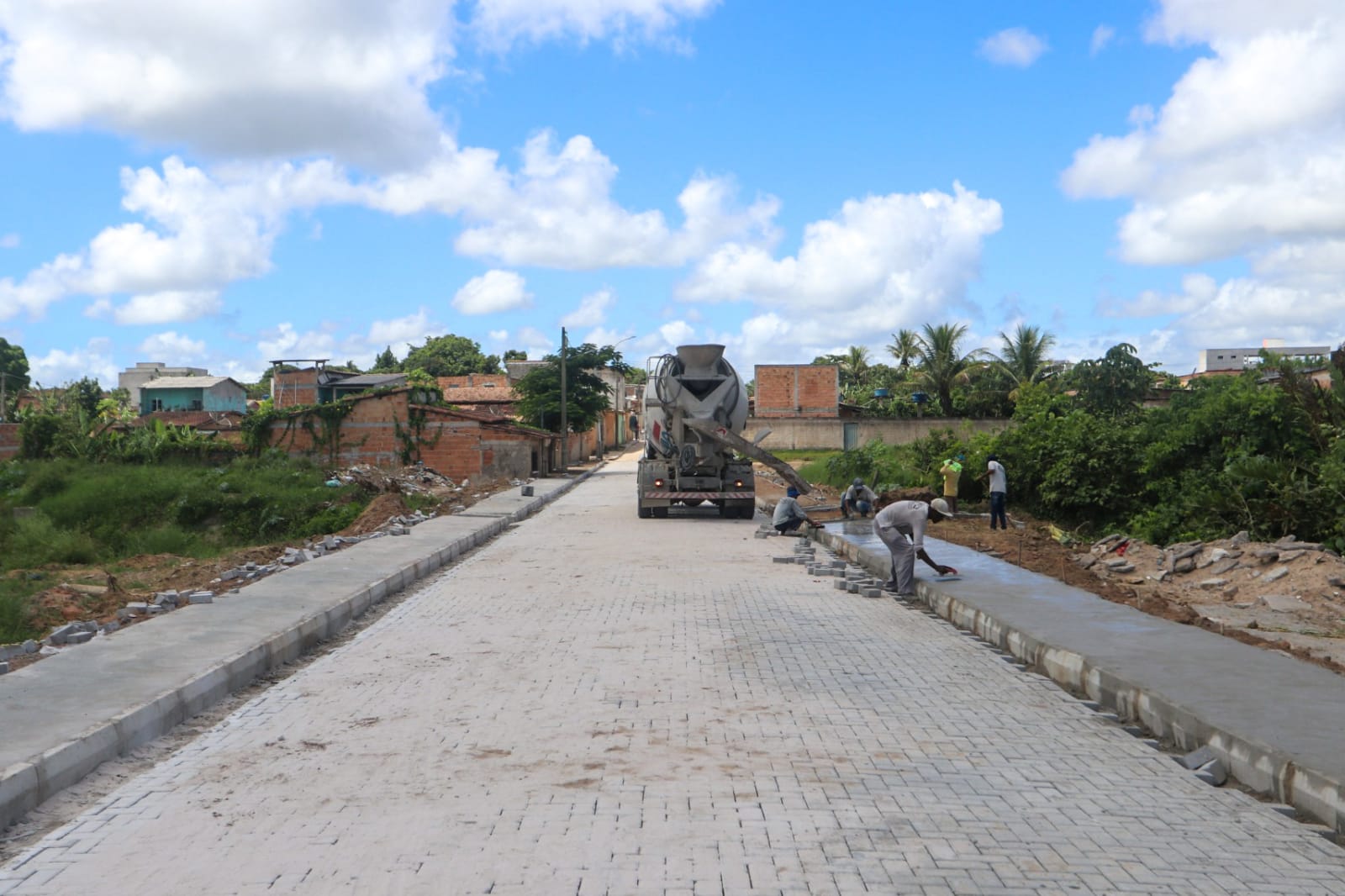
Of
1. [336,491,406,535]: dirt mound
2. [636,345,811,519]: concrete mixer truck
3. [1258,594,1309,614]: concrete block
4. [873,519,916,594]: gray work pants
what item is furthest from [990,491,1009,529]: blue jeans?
[336,491,406,535]: dirt mound

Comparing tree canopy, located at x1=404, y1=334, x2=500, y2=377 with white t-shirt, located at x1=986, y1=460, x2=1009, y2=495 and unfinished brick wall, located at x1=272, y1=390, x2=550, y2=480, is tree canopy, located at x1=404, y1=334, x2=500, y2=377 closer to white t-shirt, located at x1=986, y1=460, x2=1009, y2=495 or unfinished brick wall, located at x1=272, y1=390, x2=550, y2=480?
unfinished brick wall, located at x1=272, y1=390, x2=550, y2=480

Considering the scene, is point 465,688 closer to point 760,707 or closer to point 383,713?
point 383,713

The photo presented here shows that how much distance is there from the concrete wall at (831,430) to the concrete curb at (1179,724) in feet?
157

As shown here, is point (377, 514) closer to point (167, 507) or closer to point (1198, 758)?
point (167, 507)

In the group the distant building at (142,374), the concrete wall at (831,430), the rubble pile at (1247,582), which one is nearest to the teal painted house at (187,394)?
the distant building at (142,374)

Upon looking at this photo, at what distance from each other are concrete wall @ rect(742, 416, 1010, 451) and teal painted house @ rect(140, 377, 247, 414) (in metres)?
38.0

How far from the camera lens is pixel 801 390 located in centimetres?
6988

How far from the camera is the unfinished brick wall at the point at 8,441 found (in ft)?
118

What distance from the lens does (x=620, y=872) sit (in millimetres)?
4289

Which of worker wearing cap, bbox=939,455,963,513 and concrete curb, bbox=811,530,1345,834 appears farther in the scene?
worker wearing cap, bbox=939,455,963,513

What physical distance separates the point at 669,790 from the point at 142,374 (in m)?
100

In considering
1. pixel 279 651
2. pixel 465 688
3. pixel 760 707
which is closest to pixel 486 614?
pixel 279 651

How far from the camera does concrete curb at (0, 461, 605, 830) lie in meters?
5.27

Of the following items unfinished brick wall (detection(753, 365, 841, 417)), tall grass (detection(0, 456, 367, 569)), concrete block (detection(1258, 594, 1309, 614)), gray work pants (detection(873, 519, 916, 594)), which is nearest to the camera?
concrete block (detection(1258, 594, 1309, 614))
